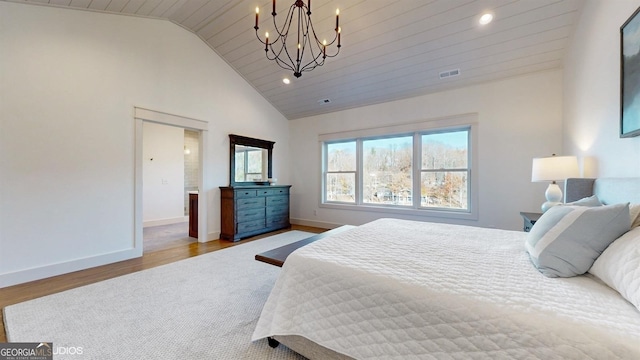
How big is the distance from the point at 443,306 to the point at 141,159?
4028 mm

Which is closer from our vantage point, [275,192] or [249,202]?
[249,202]

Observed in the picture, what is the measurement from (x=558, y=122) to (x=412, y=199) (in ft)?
7.35

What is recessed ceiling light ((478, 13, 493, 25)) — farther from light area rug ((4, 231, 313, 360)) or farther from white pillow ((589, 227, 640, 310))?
light area rug ((4, 231, 313, 360))

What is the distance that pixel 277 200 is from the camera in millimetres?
5188

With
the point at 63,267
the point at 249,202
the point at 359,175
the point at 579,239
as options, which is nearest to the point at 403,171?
the point at 359,175

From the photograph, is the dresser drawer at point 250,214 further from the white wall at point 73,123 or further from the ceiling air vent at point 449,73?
the ceiling air vent at point 449,73

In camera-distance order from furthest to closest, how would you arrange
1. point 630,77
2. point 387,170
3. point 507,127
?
1. point 387,170
2. point 507,127
3. point 630,77

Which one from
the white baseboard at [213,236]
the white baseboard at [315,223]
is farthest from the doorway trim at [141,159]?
the white baseboard at [315,223]

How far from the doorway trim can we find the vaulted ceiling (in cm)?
134

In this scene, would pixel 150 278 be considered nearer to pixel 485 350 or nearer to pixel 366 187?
pixel 485 350

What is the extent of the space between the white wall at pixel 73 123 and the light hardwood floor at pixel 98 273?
16cm

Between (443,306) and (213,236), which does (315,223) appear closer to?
(213,236)

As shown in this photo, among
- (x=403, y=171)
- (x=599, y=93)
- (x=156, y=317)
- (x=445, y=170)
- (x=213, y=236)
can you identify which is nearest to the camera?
(x=156, y=317)

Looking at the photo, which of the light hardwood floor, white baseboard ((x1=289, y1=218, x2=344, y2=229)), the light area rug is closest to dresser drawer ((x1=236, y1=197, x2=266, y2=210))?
the light hardwood floor
